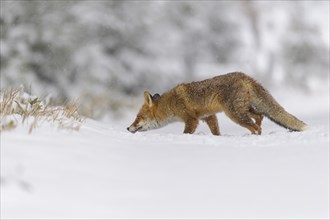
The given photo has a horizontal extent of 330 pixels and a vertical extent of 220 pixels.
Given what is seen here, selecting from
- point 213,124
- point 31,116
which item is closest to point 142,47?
point 213,124

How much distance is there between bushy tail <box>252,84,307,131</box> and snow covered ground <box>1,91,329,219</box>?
217 centimetres

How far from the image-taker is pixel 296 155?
475 centimetres

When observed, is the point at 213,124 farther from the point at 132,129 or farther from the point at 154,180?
the point at 154,180

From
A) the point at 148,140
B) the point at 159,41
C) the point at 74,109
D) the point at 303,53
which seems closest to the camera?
the point at 148,140

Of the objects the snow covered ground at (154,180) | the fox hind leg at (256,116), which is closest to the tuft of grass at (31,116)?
the snow covered ground at (154,180)

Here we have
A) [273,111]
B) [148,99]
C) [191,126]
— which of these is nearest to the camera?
[273,111]

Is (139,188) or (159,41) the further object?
(159,41)

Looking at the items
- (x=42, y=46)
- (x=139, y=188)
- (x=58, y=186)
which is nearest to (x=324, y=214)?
(x=139, y=188)

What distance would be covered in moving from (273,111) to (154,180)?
3812 mm

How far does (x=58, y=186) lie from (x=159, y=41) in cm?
1864

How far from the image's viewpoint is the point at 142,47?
71.5ft

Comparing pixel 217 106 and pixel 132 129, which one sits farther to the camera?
pixel 132 129

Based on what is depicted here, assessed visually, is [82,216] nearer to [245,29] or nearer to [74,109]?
[74,109]

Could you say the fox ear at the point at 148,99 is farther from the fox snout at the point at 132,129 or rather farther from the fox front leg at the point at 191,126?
the fox front leg at the point at 191,126
